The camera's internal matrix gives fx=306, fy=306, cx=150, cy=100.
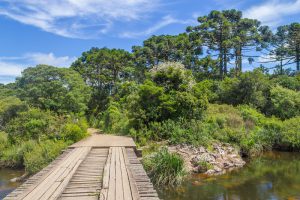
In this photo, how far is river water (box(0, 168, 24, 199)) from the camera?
14519 mm

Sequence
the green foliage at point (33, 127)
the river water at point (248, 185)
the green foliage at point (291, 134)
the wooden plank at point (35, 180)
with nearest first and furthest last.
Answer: the wooden plank at point (35, 180) → the river water at point (248, 185) → the green foliage at point (33, 127) → the green foliage at point (291, 134)

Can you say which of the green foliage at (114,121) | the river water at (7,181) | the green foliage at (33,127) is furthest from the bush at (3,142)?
the green foliage at (114,121)

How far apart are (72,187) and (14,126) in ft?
49.3

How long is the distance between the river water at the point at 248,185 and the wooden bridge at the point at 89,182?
342cm

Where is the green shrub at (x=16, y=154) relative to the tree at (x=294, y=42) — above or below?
below


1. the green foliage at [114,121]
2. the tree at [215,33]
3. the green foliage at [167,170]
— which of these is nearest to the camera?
the green foliage at [167,170]

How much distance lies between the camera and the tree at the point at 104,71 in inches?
1711

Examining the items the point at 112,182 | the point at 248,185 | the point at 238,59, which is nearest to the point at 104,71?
the point at 238,59

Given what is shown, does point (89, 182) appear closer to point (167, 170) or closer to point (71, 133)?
point (167, 170)

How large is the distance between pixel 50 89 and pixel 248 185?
2198cm

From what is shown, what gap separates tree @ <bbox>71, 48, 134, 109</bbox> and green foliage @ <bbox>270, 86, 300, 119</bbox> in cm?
2002

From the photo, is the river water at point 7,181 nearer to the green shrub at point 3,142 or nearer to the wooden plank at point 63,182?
the green shrub at point 3,142

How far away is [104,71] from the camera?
4456cm

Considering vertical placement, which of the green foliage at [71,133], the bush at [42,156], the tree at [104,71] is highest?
the tree at [104,71]
